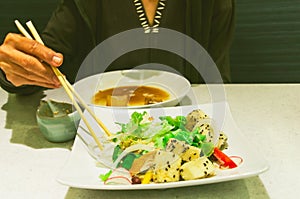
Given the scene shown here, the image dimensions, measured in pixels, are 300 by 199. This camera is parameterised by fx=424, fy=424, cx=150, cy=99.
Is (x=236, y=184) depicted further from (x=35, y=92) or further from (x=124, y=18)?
(x=124, y=18)

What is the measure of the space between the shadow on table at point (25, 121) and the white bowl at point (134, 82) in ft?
0.64

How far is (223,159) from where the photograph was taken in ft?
3.45

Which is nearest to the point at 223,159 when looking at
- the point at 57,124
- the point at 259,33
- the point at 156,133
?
the point at 156,133

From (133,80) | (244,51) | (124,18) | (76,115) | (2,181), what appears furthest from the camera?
(244,51)

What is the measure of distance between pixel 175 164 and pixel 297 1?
151cm

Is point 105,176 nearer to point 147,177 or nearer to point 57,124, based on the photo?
point 147,177

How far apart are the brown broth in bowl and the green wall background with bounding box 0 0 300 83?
91 cm

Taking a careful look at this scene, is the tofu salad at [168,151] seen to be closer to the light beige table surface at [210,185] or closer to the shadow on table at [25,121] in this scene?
the light beige table surface at [210,185]

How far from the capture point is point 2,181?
1.12 metres

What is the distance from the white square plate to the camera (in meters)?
0.96

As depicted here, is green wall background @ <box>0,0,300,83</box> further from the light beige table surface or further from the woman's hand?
the woman's hand

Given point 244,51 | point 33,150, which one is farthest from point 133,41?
point 33,150

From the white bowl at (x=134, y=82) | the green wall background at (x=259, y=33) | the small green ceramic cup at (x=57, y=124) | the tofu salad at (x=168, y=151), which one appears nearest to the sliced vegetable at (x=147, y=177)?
the tofu salad at (x=168, y=151)

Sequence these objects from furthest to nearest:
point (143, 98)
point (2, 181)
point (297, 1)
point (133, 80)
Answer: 1. point (297, 1)
2. point (133, 80)
3. point (143, 98)
4. point (2, 181)
